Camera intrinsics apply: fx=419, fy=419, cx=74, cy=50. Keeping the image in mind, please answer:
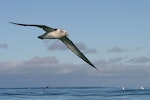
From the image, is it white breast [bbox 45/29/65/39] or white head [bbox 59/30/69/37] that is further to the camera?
white head [bbox 59/30/69/37]

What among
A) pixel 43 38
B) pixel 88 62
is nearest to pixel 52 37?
pixel 43 38

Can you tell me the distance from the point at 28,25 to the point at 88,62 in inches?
208

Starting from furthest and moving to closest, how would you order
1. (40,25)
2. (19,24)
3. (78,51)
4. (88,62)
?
(78,51) < (88,62) < (40,25) < (19,24)

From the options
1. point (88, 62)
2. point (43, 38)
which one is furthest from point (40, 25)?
point (88, 62)

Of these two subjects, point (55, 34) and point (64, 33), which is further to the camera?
point (64, 33)

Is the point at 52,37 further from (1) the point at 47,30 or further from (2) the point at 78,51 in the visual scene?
(2) the point at 78,51

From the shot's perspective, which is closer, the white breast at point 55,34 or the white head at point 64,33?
the white breast at point 55,34

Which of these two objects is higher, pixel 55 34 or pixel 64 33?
pixel 64 33

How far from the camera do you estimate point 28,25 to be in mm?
20016

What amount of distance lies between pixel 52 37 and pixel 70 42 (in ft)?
12.1

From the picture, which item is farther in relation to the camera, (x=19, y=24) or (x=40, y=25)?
(x=40, y=25)

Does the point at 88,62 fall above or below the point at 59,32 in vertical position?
below

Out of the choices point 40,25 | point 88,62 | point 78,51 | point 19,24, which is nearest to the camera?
point 19,24

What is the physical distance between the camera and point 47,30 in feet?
78.8
